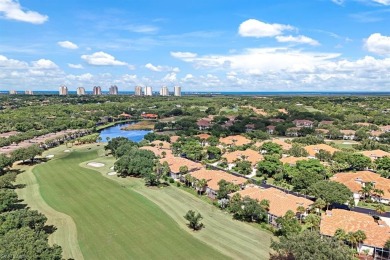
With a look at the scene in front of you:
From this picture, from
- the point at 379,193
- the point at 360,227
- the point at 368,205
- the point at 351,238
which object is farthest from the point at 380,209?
the point at 351,238

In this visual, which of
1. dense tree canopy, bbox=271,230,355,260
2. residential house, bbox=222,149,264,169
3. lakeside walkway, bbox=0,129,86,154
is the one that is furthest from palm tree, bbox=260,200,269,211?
lakeside walkway, bbox=0,129,86,154

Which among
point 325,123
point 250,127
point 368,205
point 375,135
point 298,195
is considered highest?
point 325,123

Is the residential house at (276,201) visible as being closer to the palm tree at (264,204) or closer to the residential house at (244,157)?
the palm tree at (264,204)

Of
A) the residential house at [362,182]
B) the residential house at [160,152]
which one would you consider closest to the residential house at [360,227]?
the residential house at [362,182]

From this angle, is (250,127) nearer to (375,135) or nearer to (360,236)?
(375,135)

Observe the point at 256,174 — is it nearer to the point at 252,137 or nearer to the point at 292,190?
the point at 292,190

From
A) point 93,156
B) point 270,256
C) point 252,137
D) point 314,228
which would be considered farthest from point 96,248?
point 252,137

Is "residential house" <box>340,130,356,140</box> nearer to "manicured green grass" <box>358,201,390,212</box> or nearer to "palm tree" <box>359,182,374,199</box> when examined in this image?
"palm tree" <box>359,182,374,199</box>
